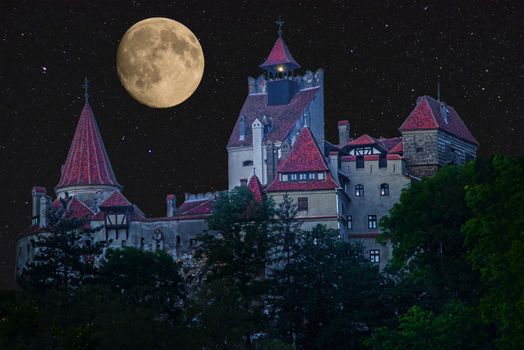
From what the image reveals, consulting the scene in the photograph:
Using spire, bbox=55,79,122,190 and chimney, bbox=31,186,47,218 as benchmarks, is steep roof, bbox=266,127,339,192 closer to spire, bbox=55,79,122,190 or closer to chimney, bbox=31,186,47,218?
spire, bbox=55,79,122,190

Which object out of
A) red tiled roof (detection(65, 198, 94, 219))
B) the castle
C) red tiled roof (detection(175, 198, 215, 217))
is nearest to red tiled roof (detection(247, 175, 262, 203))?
the castle

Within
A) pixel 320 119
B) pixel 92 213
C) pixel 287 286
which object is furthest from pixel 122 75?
pixel 320 119

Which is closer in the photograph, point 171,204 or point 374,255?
point 374,255

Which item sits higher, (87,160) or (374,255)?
(87,160)

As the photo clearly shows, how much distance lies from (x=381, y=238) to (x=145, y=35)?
55.9 ft

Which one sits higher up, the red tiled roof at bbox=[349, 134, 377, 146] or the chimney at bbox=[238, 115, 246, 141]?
the chimney at bbox=[238, 115, 246, 141]

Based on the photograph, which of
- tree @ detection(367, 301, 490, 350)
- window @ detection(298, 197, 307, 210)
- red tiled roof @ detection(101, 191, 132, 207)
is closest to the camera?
tree @ detection(367, 301, 490, 350)

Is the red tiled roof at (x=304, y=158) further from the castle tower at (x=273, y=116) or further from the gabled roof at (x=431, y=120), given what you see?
the gabled roof at (x=431, y=120)

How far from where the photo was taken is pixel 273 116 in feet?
424

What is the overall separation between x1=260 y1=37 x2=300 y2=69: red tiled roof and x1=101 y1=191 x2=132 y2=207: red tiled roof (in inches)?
822

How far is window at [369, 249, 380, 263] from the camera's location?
114500 millimetres

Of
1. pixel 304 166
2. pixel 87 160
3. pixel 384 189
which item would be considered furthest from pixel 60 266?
pixel 87 160

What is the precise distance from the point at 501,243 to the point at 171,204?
48810 millimetres

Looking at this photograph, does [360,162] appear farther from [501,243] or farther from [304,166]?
[501,243]
